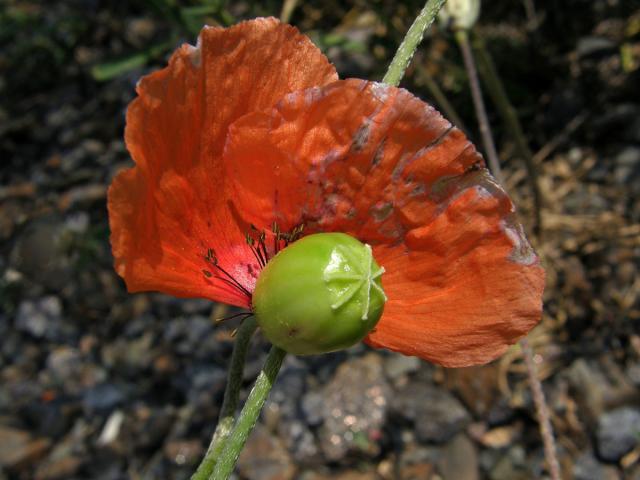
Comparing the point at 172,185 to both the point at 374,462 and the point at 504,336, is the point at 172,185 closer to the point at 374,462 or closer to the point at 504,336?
the point at 504,336

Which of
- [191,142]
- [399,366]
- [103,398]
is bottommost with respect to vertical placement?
[103,398]

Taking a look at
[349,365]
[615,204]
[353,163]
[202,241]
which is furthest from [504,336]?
[615,204]

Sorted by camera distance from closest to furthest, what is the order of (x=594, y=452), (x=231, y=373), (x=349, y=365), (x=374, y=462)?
(x=231, y=373)
(x=594, y=452)
(x=374, y=462)
(x=349, y=365)

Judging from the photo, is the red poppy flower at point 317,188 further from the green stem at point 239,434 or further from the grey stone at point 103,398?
the grey stone at point 103,398

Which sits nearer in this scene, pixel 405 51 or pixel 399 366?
pixel 405 51

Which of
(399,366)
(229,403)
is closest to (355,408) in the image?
(399,366)

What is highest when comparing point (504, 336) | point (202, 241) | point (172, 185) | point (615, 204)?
point (172, 185)

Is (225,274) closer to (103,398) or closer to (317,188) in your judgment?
(317,188)
